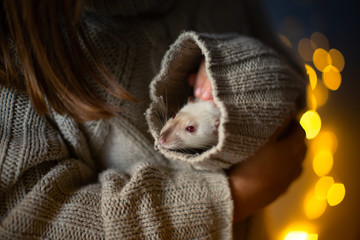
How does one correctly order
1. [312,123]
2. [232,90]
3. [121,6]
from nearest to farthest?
[232,90] → [121,6] → [312,123]

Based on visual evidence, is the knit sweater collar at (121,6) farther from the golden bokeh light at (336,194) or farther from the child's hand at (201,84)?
the golden bokeh light at (336,194)

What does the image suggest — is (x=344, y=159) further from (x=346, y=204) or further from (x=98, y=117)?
(x=98, y=117)

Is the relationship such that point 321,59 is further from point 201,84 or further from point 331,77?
point 201,84

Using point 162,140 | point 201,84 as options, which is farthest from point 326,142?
point 162,140

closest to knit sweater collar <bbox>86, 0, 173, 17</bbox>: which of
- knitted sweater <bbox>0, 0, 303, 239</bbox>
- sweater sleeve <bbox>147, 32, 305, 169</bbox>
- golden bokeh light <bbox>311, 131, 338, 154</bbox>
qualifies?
knitted sweater <bbox>0, 0, 303, 239</bbox>

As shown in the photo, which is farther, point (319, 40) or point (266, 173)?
point (319, 40)

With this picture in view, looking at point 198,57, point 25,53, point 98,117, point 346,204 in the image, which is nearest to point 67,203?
point 98,117
